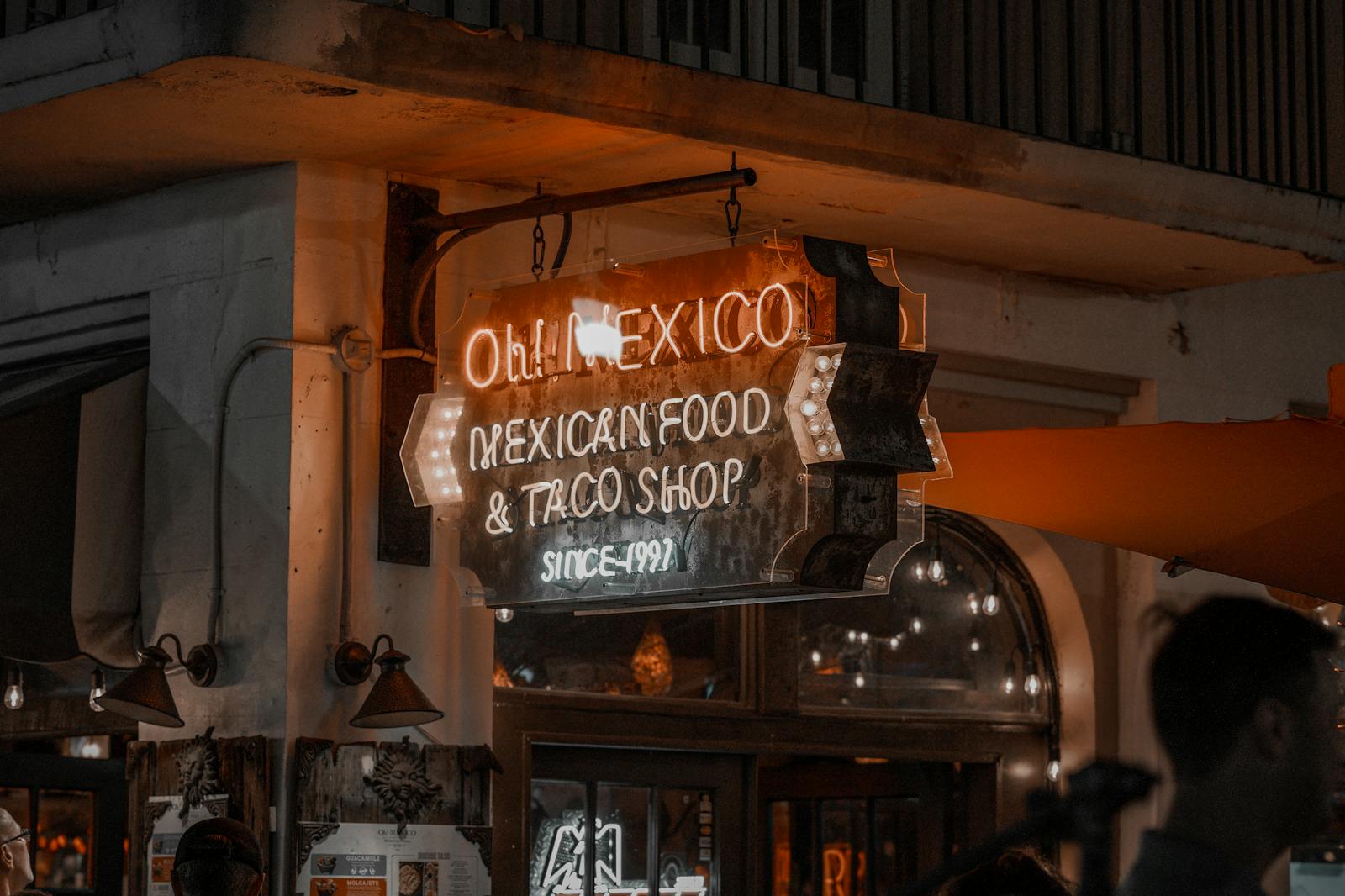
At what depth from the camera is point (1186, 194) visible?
24.5ft

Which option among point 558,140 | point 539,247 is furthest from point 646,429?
point 539,247

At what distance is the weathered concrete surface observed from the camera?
5.87 m

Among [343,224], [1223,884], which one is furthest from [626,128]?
[1223,884]

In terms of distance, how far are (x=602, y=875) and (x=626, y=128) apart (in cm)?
279

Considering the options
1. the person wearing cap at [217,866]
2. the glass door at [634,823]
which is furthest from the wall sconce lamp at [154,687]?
the glass door at [634,823]

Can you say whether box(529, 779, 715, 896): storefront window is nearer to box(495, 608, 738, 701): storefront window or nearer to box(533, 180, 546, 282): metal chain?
box(495, 608, 738, 701): storefront window

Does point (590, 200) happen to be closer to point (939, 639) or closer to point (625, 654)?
point (625, 654)

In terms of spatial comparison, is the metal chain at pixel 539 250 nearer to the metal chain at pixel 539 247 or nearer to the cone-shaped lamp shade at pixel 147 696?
the metal chain at pixel 539 247

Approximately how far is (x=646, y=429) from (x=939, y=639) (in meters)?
3.04

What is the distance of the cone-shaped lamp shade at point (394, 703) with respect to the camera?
6297 millimetres

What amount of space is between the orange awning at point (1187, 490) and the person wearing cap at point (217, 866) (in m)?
2.35

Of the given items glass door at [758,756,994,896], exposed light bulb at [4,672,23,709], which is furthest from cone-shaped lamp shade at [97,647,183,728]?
glass door at [758,756,994,896]

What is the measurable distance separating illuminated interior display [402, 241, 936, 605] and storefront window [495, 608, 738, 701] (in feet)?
3.04

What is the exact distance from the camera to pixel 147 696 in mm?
6281
